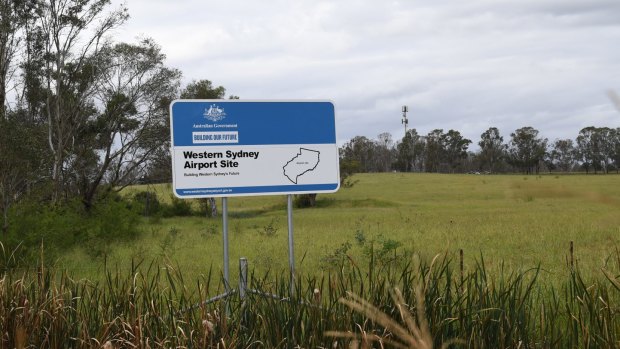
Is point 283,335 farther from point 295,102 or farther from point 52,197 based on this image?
point 52,197

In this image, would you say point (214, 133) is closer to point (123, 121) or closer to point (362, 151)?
point (123, 121)

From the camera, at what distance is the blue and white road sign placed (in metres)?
6.05

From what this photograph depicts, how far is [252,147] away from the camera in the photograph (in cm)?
621

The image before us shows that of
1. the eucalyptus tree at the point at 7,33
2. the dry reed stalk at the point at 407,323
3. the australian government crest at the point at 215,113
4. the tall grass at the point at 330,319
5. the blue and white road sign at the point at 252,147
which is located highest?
the eucalyptus tree at the point at 7,33

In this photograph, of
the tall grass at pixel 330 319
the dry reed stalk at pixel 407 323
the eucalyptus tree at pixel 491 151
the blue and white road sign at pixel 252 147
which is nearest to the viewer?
the dry reed stalk at pixel 407 323

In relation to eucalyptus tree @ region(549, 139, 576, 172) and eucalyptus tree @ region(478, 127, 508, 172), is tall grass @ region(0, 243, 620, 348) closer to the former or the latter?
eucalyptus tree @ region(549, 139, 576, 172)

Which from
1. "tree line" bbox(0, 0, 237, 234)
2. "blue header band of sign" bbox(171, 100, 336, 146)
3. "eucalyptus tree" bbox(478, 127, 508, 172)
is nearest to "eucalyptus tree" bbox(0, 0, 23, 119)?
"tree line" bbox(0, 0, 237, 234)

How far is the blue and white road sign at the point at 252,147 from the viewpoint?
6.05 meters

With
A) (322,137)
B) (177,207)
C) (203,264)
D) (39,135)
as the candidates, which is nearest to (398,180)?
(177,207)

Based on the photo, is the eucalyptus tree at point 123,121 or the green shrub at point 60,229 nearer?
the green shrub at point 60,229

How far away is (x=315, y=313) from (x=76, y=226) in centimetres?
1472

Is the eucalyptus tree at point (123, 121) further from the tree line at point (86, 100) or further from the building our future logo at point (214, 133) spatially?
the building our future logo at point (214, 133)

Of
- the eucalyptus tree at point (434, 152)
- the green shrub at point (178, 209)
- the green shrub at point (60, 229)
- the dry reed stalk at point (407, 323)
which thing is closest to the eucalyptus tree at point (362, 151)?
the eucalyptus tree at point (434, 152)

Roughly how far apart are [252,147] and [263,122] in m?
0.25
